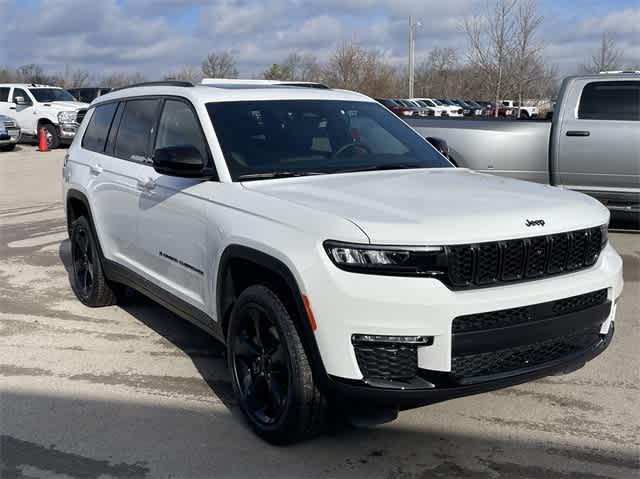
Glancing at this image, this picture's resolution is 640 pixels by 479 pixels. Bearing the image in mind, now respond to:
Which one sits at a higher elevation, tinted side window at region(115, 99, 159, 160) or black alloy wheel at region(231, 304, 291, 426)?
tinted side window at region(115, 99, 159, 160)

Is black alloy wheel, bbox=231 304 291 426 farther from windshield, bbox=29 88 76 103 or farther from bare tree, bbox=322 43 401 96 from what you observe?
bare tree, bbox=322 43 401 96

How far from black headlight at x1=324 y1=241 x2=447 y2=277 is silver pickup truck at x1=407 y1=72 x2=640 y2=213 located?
16.9 ft

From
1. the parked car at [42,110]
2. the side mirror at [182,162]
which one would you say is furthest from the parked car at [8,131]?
the side mirror at [182,162]

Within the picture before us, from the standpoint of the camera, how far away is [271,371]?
3.71 m

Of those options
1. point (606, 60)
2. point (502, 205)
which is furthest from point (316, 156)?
point (606, 60)

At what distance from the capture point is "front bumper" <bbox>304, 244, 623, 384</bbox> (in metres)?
3.13

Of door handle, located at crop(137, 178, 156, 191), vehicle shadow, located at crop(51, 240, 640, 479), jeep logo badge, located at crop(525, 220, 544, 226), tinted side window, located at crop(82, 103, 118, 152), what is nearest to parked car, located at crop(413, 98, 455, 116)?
tinted side window, located at crop(82, 103, 118, 152)

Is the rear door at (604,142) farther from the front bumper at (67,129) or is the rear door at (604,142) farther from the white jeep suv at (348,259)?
the front bumper at (67,129)

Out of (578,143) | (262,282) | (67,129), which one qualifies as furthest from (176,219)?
(67,129)

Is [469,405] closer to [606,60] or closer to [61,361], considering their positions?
[61,361]

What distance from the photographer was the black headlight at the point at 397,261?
3148 millimetres

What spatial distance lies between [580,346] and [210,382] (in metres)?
2.21

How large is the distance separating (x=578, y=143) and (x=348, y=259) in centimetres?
615

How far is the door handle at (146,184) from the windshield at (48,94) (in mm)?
21160
